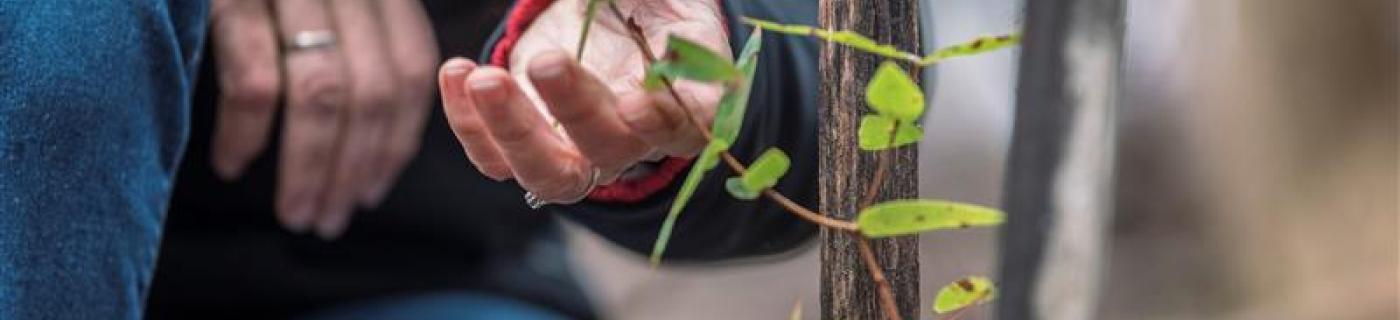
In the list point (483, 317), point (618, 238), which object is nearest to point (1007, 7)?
point (618, 238)

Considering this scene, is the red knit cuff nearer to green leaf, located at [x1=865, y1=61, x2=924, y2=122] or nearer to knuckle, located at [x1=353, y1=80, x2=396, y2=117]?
knuckle, located at [x1=353, y1=80, x2=396, y2=117]

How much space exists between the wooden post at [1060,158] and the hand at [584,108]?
→ 0.16 meters

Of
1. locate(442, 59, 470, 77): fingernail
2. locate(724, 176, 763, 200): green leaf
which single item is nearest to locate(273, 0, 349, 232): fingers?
locate(442, 59, 470, 77): fingernail

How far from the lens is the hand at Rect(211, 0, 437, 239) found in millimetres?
912

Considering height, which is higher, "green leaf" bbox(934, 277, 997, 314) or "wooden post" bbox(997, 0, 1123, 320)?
"wooden post" bbox(997, 0, 1123, 320)

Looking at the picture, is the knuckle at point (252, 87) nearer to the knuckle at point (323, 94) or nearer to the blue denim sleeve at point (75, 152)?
the knuckle at point (323, 94)

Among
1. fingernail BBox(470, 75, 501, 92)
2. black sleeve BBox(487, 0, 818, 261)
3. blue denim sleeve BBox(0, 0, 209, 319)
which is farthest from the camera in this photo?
black sleeve BBox(487, 0, 818, 261)

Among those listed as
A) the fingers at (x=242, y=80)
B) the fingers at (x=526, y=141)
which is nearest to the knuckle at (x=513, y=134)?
the fingers at (x=526, y=141)

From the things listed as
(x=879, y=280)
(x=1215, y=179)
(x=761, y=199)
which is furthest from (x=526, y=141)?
(x=1215, y=179)

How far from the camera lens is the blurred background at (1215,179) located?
942mm

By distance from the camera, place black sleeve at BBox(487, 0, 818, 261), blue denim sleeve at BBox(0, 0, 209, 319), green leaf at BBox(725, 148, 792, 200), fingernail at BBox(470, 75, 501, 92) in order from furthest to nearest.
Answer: black sleeve at BBox(487, 0, 818, 261), blue denim sleeve at BBox(0, 0, 209, 319), fingernail at BBox(470, 75, 501, 92), green leaf at BBox(725, 148, 792, 200)

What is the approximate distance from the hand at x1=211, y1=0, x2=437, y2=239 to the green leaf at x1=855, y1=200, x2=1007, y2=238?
0.65m

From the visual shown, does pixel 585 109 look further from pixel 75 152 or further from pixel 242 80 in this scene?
pixel 242 80

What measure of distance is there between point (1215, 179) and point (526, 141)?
698 mm
